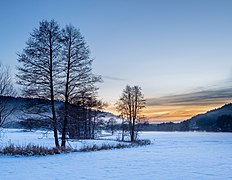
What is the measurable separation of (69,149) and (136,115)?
28.3m

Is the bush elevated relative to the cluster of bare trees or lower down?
lower down

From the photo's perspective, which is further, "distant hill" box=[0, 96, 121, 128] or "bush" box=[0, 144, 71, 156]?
"distant hill" box=[0, 96, 121, 128]

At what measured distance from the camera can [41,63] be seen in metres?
22.5

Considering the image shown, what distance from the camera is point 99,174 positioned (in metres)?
12.5

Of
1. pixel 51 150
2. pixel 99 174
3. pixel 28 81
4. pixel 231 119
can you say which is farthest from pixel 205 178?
pixel 231 119

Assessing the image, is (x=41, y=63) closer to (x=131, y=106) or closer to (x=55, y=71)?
(x=55, y=71)

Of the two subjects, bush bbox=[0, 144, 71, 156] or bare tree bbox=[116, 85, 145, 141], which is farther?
bare tree bbox=[116, 85, 145, 141]

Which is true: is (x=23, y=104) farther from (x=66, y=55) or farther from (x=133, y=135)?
(x=133, y=135)

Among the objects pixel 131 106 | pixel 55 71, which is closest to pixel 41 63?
pixel 55 71

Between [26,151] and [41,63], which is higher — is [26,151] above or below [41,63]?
below

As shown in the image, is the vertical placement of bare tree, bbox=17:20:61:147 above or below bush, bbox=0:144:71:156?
above

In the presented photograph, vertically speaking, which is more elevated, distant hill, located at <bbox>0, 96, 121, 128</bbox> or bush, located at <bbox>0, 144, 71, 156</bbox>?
distant hill, located at <bbox>0, 96, 121, 128</bbox>

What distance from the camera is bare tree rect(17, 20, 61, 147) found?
22.0m

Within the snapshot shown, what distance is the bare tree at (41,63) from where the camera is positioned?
72.2 ft
